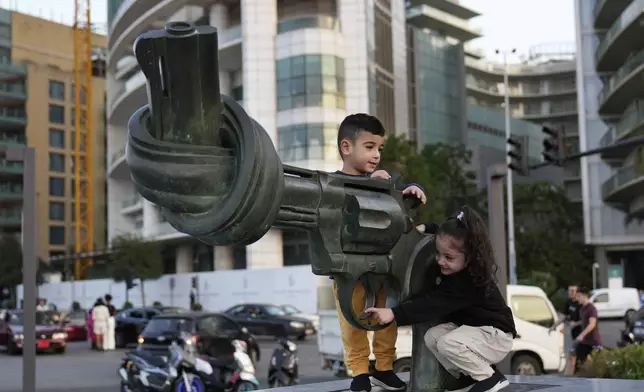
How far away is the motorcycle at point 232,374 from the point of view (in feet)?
41.0

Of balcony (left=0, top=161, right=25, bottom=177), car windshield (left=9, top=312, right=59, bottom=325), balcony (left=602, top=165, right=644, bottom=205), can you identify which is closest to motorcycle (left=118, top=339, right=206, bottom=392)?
car windshield (left=9, top=312, right=59, bottom=325)

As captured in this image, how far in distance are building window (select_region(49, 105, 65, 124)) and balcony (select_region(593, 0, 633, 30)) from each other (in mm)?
51464

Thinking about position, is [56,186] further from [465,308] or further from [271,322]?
[465,308]

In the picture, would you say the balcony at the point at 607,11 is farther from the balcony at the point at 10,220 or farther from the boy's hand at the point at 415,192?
the balcony at the point at 10,220

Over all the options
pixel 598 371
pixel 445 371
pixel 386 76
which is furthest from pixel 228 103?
pixel 386 76

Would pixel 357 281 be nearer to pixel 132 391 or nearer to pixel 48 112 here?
pixel 132 391

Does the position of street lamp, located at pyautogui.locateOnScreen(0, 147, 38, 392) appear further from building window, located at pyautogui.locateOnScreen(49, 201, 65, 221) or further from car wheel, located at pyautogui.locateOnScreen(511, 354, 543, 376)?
building window, located at pyautogui.locateOnScreen(49, 201, 65, 221)

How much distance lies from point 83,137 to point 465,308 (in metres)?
85.9

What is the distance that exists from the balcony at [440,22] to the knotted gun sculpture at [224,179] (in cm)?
7557

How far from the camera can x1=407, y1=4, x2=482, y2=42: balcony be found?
256 feet

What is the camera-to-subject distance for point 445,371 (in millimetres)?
3926

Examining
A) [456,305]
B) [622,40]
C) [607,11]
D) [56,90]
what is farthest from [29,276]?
[56,90]

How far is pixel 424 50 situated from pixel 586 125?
54.5 ft

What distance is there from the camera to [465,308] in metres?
3.85
